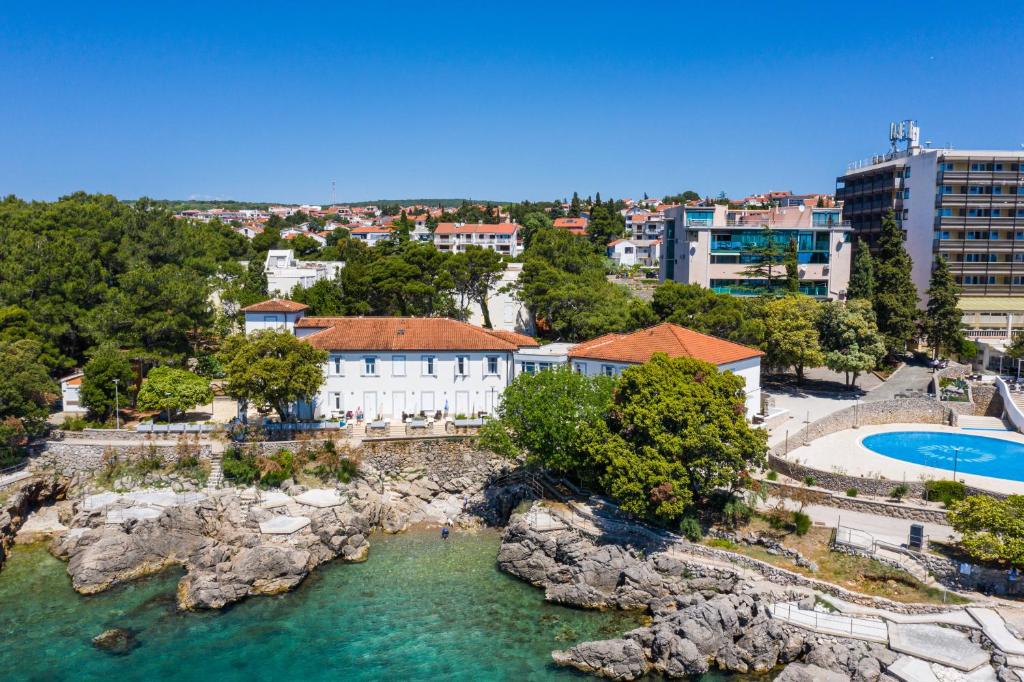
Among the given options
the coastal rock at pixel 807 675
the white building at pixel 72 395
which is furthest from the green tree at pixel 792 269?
the white building at pixel 72 395

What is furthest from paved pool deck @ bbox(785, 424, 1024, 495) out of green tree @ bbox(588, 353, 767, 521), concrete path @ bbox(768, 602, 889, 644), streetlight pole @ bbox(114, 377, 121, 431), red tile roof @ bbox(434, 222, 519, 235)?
red tile roof @ bbox(434, 222, 519, 235)

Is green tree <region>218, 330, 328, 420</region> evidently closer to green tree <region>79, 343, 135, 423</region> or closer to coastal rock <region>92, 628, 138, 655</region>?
green tree <region>79, 343, 135, 423</region>

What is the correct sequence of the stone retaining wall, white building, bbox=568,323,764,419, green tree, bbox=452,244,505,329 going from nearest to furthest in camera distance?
the stone retaining wall → white building, bbox=568,323,764,419 → green tree, bbox=452,244,505,329

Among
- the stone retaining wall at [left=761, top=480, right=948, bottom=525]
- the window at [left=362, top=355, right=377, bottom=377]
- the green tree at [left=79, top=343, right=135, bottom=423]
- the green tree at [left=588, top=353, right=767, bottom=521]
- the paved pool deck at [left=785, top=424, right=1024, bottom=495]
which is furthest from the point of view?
the window at [left=362, top=355, right=377, bottom=377]

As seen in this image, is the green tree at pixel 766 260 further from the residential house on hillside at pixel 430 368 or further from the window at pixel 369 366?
the window at pixel 369 366

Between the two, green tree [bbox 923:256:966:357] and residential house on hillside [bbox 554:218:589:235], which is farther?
residential house on hillside [bbox 554:218:589:235]

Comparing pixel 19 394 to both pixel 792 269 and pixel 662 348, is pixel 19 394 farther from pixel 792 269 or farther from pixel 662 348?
pixel 792 269

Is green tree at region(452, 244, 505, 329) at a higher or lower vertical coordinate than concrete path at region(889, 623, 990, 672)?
higher
